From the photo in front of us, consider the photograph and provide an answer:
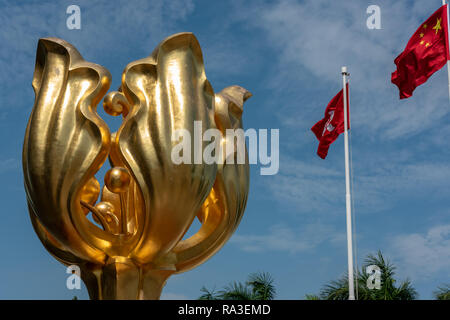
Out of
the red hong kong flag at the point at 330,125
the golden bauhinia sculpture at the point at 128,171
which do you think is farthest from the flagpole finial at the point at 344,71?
the golden bauhinia sculpture at the point at 128,171

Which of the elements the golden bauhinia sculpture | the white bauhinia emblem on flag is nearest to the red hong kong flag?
the white bauhinia emblem on flag

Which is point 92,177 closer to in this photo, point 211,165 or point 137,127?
point 137,127

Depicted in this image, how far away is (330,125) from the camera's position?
15.6 metres

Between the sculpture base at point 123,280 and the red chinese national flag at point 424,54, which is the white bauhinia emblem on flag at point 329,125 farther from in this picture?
the sculpture base at point 123,280

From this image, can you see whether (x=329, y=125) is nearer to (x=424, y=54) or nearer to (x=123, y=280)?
(x=424, y=54)

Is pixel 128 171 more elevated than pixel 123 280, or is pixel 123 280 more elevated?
pixel 128 171

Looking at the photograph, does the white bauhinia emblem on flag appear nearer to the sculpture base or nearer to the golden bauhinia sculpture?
the golden bauhinia sculpture

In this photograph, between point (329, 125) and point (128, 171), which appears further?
point (329, 125)

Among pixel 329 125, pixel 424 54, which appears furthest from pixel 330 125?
pixel 424 54

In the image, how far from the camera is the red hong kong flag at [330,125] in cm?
1543

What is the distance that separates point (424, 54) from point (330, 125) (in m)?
4.70
